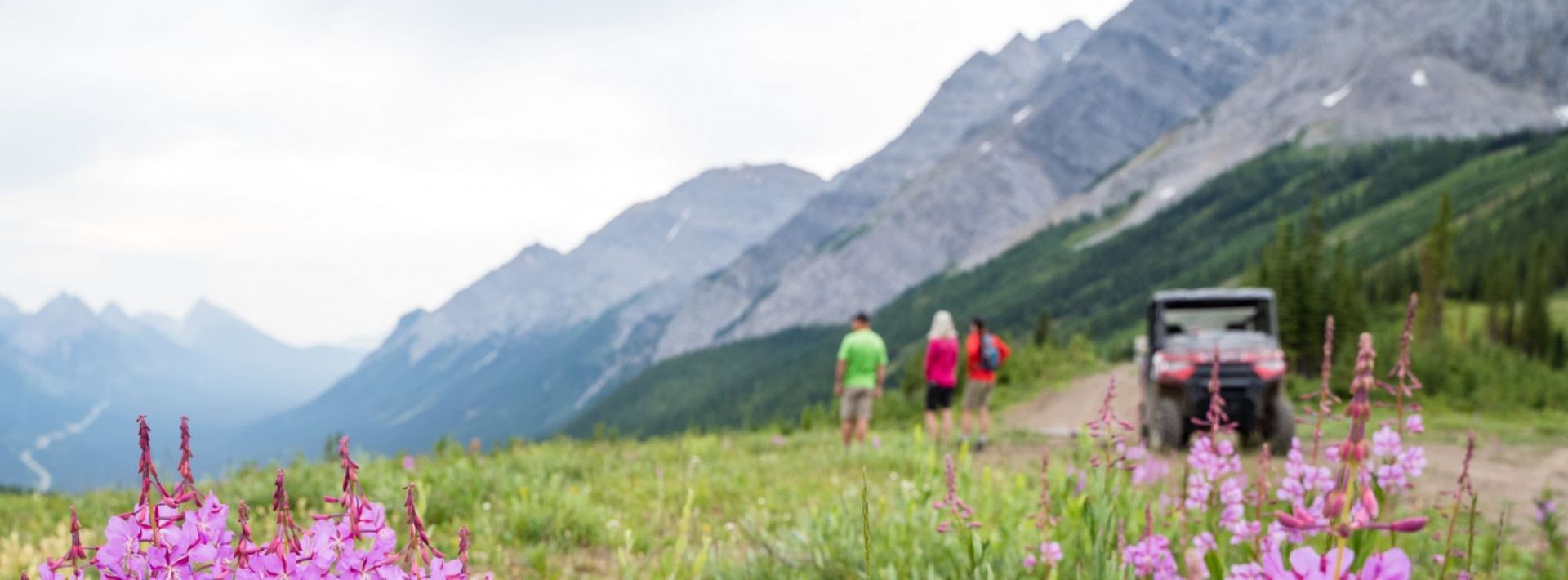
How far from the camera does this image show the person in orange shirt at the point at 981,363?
1343 centimetres

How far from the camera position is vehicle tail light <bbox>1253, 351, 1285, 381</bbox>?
449 inches

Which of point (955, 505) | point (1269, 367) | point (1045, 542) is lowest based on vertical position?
point (1045, 542)

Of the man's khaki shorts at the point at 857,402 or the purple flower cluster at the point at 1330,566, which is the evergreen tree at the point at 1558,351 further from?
the purple flower cluster at the point at 1330,566

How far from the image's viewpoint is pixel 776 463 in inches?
426

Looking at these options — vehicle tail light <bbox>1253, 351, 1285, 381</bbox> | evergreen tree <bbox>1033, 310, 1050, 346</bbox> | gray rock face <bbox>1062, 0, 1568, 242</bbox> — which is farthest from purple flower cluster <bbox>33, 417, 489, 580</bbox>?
gray rock face <bbox>1062, 0, 1568, 242</bbox>

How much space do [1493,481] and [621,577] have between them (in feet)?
41.2

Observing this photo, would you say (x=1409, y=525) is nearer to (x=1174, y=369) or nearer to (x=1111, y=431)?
(x=1111, y=431)

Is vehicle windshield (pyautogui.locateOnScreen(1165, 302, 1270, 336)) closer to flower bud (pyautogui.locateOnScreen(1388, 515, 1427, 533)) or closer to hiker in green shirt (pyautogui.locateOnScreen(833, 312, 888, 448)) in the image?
hiker in green shirt (pyautogui.locateOnScreen(833, 312, 888, 448))

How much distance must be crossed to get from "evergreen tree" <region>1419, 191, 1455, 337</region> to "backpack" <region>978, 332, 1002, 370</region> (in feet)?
120

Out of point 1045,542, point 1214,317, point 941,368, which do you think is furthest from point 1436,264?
point 1045,542

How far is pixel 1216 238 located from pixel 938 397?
166 meters

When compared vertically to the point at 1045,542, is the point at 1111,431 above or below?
above

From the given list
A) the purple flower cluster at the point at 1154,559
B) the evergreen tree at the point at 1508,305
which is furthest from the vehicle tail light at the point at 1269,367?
the evergreen tree at the point at 1508,305

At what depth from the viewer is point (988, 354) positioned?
44.0 ft
